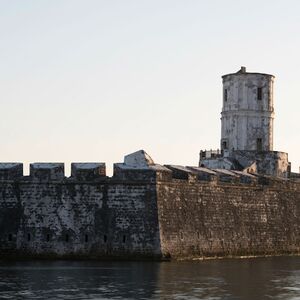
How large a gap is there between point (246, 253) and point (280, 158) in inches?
444

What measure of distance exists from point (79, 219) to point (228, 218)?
6677mm

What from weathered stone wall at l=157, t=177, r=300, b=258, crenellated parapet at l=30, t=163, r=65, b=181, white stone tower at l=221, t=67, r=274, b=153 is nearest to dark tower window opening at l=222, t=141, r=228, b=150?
white stone tower at l=221, t=67, r=274, b=153

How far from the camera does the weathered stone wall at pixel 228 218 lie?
32.8 metres

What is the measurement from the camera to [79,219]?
3200 cm

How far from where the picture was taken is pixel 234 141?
1902 inches

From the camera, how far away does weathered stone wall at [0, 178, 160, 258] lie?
31750 millimetres

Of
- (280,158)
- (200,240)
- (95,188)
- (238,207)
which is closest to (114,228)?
(95,188)

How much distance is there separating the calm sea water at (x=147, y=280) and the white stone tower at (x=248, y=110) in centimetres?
1655

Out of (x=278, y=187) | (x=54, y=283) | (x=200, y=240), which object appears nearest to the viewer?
(x=54, y=283)

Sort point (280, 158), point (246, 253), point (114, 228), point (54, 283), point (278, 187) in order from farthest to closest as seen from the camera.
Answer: point (280, 158) → point (278, 187) → point (246, 253) → point (114, 228) → point (54, 283)

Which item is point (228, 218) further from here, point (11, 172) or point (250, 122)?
point (250, 122)

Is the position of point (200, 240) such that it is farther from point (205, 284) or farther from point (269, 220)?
point (205, 284)

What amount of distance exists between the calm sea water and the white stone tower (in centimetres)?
1655

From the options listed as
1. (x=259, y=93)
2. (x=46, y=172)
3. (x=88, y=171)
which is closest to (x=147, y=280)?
(x=88, y=171)
